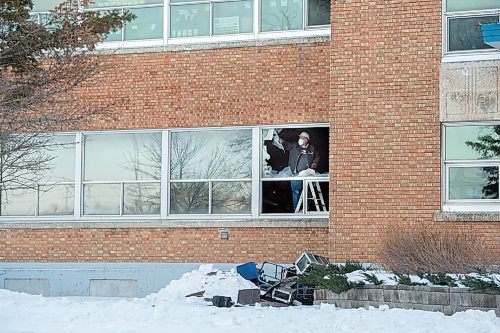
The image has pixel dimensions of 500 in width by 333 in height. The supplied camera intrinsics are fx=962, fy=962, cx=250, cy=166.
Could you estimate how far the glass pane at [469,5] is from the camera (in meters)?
16.6

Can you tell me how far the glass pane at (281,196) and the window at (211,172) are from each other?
34cm

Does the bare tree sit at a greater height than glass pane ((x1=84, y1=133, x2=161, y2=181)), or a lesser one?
greater

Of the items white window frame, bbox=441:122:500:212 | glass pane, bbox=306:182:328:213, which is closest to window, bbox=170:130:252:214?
glass pane, bbox=306:182:328:213

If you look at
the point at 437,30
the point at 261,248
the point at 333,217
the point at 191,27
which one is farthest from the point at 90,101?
the point at 437,30

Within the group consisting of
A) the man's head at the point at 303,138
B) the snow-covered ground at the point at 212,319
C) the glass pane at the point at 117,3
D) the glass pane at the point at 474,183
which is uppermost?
the glass pane at the point at 117,3

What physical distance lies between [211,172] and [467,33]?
18.8 feet

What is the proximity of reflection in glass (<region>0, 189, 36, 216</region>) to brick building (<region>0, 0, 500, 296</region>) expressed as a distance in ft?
0.15

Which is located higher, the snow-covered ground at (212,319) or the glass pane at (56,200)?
the glass pane at (56,200)

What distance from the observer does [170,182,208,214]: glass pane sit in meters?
19.2

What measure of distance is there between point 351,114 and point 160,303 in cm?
493

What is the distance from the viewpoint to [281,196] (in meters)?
18.7

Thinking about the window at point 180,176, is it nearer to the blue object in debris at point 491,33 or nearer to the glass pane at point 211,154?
the glass pane at point 211,154

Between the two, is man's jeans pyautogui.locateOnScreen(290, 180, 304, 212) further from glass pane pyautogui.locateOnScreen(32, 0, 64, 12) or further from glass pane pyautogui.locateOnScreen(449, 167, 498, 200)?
glass pane pyautogui.locateOnScreen(32, 0, 64, 12)

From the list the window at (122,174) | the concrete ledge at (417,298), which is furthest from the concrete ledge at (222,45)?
the concrete ledge at (417,298)
